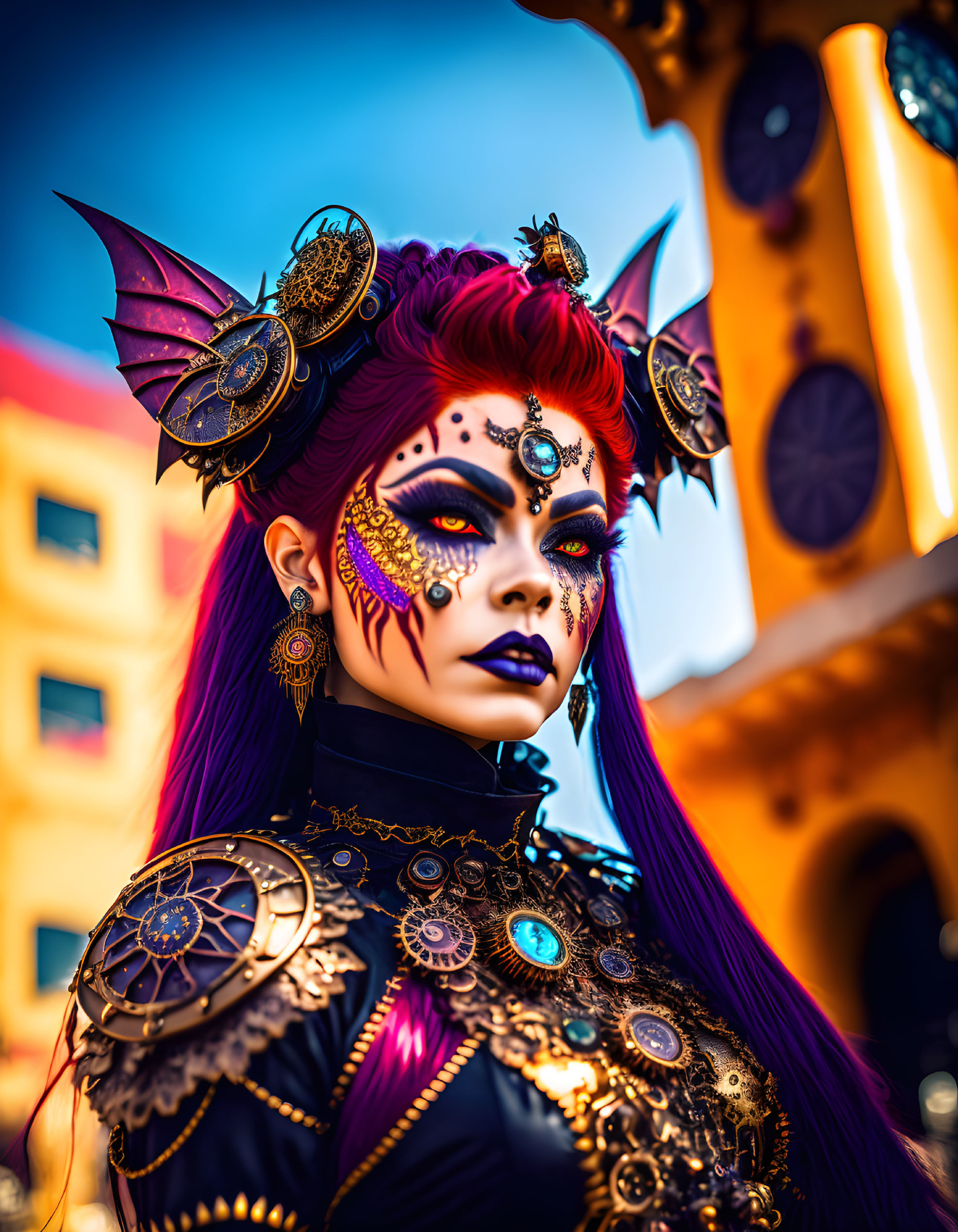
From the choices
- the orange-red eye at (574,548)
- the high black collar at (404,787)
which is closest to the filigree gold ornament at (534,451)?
the orange-red eye at (574,548)

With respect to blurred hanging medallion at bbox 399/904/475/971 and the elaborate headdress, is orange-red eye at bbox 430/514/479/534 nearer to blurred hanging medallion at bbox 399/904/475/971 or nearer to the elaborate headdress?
the elaborate headdress

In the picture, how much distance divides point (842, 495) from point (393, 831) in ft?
Answer: 19.8

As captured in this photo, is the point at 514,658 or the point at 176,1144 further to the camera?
the point at 514,658

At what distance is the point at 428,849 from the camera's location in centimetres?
186

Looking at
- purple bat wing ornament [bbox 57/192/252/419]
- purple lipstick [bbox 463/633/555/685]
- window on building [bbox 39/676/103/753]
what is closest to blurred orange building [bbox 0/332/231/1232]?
window on building [bbox 39/676/103/753]

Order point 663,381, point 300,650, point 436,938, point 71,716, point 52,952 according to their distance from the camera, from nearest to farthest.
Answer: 1. point 436,938
2. point 300,650
3. point 663,381
4. point 52,952
5. point 71,716

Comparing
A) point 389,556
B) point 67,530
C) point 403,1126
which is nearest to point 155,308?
point 389,556

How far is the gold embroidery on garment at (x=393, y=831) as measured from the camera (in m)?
1.85

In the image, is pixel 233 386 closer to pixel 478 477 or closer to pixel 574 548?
pixel 478 477

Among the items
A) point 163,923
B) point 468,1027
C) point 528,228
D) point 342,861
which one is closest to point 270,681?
point 342,861

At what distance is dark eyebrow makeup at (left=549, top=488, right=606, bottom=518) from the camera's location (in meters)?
1.86

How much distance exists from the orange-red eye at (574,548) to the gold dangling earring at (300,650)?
0.44 metres

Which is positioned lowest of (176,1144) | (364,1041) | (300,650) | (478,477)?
(176,1144)

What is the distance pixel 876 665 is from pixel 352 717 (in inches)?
214
